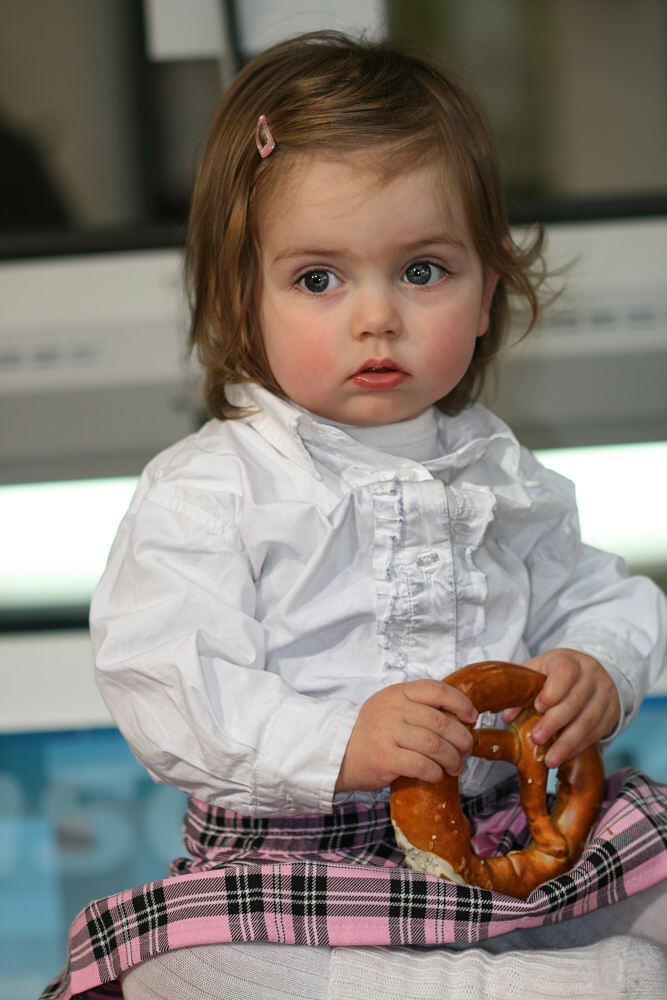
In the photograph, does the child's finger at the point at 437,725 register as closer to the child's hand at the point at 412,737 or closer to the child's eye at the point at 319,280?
the child's hand at the point at 412,737

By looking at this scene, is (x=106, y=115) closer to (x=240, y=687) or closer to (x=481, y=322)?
(x=481, y=322)

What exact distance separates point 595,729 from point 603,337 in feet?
3.40

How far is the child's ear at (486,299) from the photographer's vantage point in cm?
87

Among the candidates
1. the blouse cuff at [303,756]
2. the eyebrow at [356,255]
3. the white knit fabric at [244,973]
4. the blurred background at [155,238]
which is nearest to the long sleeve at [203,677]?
the blouse cuff at [303,756]

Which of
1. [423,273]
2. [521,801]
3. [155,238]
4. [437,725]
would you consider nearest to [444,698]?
[437,725]

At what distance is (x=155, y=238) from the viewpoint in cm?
163

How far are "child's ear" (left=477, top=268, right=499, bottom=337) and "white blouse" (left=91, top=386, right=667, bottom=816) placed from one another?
10cm

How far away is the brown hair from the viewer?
77 cm

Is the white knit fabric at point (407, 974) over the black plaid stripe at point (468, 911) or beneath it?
beneath

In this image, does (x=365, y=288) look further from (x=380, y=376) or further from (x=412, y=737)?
(x=412, y=737)

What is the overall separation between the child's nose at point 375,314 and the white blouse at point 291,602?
97 mm

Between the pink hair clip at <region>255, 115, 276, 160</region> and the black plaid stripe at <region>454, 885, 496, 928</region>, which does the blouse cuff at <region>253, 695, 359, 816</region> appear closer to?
the black plaid stripe at <region>454, 885, 496, 928</region>

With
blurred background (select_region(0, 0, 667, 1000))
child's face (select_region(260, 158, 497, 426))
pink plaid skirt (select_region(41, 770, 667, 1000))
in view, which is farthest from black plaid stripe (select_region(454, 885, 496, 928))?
blurred background (select_region(0, 0, 667, 1000))

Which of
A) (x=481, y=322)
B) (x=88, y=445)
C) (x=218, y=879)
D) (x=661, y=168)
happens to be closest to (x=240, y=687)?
(x=218, y=879)
